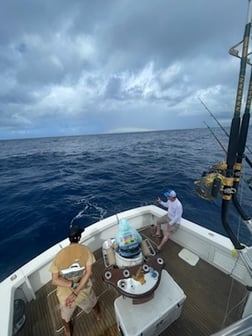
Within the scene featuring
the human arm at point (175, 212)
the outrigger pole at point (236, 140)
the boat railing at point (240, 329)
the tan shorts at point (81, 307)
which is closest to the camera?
the boat railing at point (240, 329)

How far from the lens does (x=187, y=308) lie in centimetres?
A: 232

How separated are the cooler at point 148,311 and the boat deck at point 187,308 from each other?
59cm

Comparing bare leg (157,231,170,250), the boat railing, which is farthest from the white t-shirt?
the boat railing

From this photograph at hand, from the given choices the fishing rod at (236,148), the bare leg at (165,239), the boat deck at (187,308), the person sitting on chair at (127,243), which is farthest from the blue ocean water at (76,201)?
the person sitting on chair at (127,243)

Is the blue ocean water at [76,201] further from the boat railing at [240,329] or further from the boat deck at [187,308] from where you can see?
the boat railing at [240,329]

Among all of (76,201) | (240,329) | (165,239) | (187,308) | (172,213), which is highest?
(240,329)

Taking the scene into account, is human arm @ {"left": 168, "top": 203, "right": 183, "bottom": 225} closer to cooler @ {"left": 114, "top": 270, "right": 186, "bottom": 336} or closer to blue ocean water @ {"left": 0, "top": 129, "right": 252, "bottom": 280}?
blue ocean water @ {"left": 0, "top": 129, "right": 252, "bottom": 280}

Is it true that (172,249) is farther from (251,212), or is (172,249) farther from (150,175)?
(150,175)

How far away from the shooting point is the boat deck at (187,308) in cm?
212

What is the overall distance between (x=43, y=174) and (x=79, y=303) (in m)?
10.6

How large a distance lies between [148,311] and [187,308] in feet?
3.59

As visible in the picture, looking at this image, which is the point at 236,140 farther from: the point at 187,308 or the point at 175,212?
the point at 187,308

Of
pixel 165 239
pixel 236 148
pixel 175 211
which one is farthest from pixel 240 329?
pixel 165 239

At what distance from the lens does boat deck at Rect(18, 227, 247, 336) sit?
6.95ft
